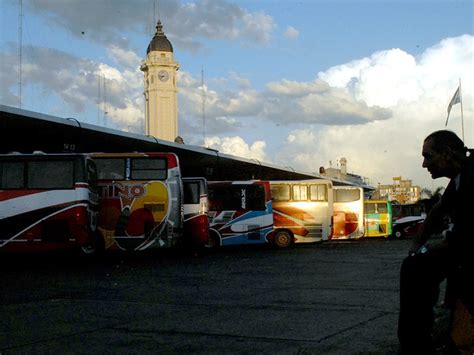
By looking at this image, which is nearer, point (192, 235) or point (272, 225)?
point (192, 235)

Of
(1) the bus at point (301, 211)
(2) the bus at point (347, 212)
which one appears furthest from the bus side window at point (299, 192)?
(2) the bus at point (347, 212)

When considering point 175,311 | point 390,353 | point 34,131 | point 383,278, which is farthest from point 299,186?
point 390,353

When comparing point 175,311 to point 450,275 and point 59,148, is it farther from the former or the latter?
point 59,148

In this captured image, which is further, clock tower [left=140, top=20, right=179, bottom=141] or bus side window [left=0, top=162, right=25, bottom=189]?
clock tower [left=140, top=20, right=179, bottom=141]

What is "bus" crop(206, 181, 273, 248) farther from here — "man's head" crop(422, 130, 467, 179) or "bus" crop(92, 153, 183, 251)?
"man's head" crop(422, 130, 467, 179)

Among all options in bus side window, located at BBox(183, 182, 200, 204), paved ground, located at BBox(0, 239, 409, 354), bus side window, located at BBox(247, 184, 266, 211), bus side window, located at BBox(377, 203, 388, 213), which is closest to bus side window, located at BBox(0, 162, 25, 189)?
paved ground, located at BBox(0, 239, 409, 354)

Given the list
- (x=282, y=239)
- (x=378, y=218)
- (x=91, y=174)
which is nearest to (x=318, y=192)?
(x=282, y=239)

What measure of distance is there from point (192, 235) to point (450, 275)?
66.8 feet

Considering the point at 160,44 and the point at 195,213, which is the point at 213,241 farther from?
the point at 160,44

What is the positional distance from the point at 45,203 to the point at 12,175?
3.75 ft

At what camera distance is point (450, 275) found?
3.13 m

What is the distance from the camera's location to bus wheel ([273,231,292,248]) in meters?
28.8

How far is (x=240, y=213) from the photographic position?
27.1 m

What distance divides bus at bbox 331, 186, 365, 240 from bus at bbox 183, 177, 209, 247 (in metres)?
13.6
